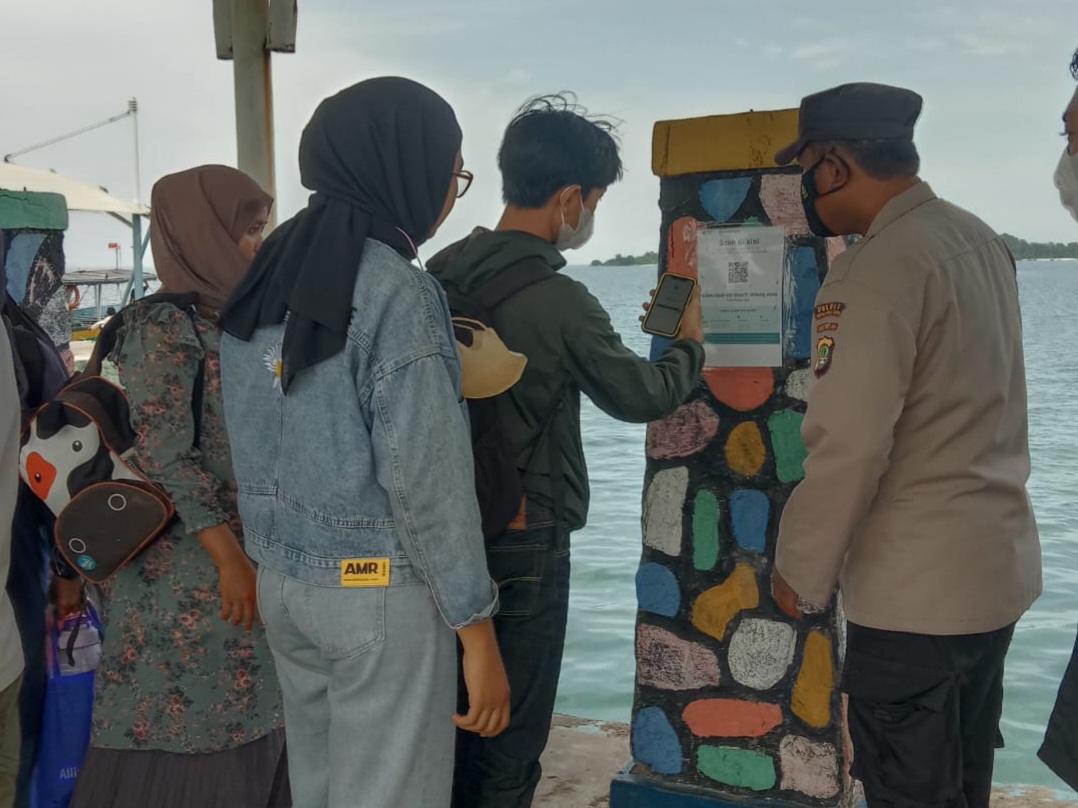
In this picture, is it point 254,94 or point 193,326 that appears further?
point 254,94

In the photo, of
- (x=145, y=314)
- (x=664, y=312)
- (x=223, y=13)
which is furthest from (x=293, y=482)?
(x=223, y=13)

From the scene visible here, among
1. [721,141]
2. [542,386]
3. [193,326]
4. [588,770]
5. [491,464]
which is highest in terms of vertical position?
[721,141]

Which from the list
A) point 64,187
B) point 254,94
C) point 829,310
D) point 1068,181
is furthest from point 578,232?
point 64,187

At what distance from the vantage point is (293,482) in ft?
5.05

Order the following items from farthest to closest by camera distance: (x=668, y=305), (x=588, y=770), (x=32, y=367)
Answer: (x=588, y=770)
(x=32, y=367)
(x=668, y=305)

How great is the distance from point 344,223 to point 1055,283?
261 ft

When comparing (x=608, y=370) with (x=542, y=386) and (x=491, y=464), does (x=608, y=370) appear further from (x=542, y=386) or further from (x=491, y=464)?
(x=491, y=464)

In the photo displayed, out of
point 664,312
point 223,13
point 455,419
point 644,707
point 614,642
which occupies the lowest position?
point 614,642

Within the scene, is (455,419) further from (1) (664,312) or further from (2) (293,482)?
(1) (664,312)

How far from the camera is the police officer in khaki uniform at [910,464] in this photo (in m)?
1.68

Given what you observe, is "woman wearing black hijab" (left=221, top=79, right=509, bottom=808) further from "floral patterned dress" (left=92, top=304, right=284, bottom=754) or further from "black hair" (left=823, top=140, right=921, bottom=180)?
"black hair" (left=823, top=140, right=921, bottom=180)

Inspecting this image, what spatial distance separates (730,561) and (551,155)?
1015 millimetres

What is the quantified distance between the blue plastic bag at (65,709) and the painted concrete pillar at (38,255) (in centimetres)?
131

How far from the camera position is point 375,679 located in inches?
58.7
